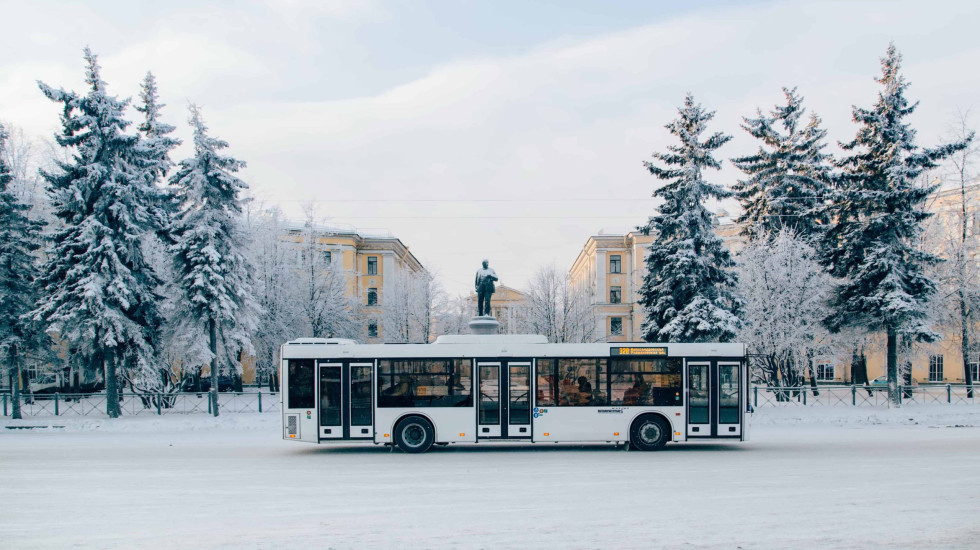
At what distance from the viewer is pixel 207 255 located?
26000 mm

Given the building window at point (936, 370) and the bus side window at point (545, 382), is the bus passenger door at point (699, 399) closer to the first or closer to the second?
the bus side window at point (545, 382)

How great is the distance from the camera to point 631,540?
26.5ft

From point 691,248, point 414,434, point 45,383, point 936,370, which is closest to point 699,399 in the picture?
point 414,434

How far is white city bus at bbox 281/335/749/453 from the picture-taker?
52.2ft

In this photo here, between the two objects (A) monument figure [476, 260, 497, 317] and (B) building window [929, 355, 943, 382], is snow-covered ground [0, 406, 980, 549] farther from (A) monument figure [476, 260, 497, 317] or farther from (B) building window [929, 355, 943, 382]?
Result: (B) building window [929, 355, 943, 382]

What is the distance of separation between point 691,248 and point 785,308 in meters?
6.08

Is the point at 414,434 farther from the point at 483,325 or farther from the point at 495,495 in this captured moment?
the point at 483,325

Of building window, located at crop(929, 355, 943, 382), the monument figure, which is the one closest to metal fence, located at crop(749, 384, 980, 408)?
the monument figure

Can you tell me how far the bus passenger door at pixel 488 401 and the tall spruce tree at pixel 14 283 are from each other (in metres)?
19.6

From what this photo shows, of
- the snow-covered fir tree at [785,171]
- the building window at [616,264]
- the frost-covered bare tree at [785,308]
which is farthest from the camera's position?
the building window at [616,264]

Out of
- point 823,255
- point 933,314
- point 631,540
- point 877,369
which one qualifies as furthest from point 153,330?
point 877,369

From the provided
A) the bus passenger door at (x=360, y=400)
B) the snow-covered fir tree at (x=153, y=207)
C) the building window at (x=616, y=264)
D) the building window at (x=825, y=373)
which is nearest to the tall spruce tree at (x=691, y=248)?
the bus passenger door at (x=360, y=400)

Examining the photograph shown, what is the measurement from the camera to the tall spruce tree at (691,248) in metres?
28.5

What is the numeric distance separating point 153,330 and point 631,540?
2409 centimetres
